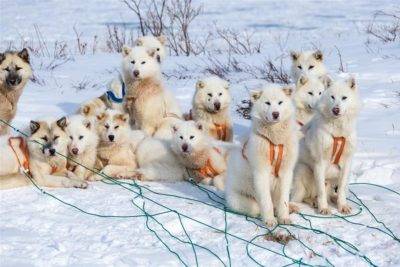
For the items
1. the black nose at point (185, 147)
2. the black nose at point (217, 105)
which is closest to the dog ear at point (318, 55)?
the black nose at point (217, 105)

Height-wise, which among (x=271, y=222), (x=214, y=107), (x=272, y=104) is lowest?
(x=271, y=222)

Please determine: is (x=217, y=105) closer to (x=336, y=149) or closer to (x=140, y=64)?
(x=140, y=64)

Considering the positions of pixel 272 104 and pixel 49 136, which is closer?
pixel 272 104

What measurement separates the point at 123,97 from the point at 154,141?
0.99m

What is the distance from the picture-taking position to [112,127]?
6820mm

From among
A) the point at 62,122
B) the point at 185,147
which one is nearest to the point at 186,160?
the point at 185,147

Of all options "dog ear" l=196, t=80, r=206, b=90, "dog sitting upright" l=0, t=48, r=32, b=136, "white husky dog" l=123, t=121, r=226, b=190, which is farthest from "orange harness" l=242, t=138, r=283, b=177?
"dog sitting upright" l=0, t=48, r=32, b=136

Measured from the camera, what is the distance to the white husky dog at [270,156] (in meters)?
5.34

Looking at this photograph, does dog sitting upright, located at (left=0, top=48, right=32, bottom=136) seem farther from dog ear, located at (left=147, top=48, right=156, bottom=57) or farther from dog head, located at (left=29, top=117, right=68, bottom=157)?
dog ear, located at (left=147, top=48, right=156, bottom=57)

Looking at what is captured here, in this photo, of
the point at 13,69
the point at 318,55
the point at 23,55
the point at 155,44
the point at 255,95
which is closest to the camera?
the point at 255,95

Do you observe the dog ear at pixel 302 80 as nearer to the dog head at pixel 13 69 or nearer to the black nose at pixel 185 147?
the black nose at pixel 185 147

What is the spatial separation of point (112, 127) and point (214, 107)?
1.04 meters

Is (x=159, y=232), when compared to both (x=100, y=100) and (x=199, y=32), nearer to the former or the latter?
(x=100, y=100)

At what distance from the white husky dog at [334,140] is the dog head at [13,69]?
3038 millimetres
